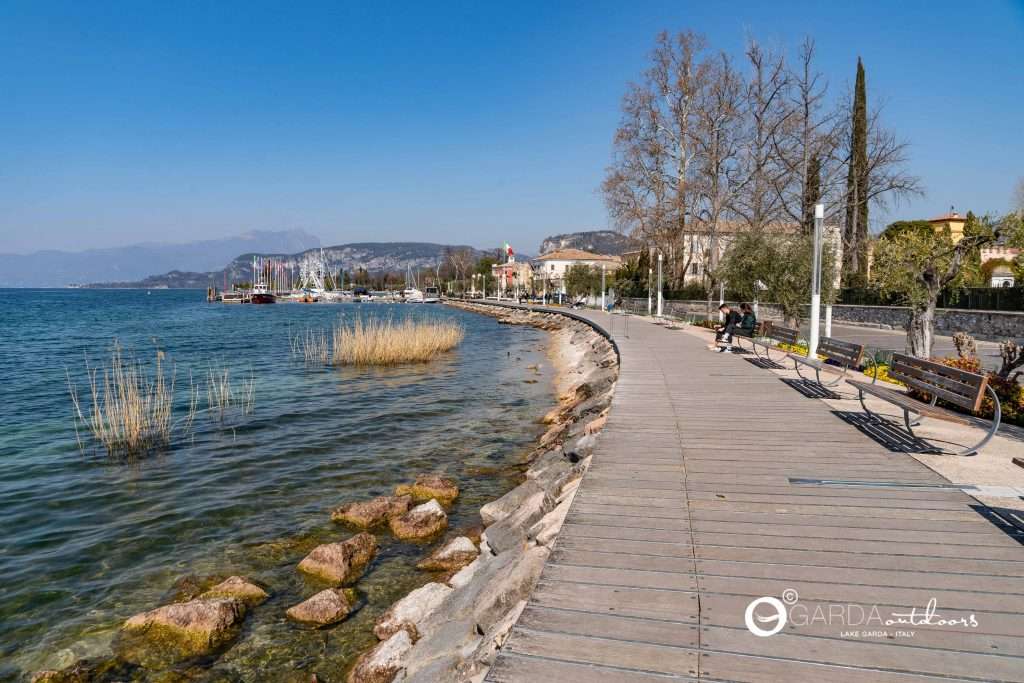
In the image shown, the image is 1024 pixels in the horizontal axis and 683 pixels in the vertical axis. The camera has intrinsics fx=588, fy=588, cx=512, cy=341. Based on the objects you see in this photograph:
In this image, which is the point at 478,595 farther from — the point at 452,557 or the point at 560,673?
the point at 560,673

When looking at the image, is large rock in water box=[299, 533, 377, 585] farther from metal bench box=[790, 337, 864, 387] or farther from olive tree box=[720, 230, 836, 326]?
olive tree box=[720, 230, 836, 326]

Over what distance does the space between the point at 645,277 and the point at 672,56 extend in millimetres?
20744

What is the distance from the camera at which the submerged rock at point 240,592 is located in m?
5.49

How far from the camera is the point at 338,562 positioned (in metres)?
6.02

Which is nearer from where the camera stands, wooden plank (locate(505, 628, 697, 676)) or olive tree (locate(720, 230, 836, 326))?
wooden plank (locate(505, 628, 697, 676))

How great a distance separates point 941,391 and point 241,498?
8.61 m

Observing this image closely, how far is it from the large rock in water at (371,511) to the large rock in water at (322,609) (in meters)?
1.81

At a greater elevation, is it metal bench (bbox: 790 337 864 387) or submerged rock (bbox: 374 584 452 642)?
metal bench (bbox: 790 337 864 387)

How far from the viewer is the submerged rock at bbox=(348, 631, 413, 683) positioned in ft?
14.1

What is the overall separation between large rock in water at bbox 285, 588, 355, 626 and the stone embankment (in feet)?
1.48

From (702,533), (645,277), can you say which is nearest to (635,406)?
(702,533)

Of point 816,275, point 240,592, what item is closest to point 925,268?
point 816,275

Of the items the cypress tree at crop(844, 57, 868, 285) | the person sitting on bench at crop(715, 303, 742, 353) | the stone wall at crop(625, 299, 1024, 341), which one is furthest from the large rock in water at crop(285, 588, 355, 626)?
the cypress tree at crop(844, 57, 868, 285)

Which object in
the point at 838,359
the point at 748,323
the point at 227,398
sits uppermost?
the point at 748,323
